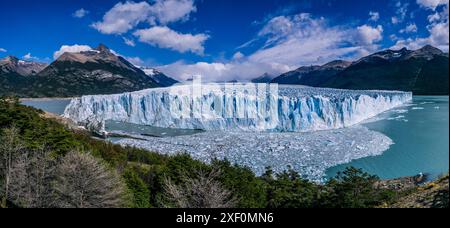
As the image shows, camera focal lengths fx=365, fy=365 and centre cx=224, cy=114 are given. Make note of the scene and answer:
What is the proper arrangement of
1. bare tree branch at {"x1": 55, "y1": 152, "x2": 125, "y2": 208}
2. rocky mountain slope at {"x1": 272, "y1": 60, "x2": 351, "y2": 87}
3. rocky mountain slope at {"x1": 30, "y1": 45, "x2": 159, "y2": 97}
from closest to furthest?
bare tree branch at {"x1": 55, "y1": 152, "x2": 125, "y2": 208} → rocky mountain slope at {"x1": 272, "y1": 60, "x2": 351, "y2": 87} → rocky mountain slope at {"x1": 30, "y1": 45, "x2": 159, "y2": 97}

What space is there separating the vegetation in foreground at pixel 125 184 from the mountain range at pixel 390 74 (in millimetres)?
22318

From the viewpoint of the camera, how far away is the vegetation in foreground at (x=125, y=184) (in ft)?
24.5

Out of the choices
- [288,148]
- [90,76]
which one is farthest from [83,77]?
[288,148]

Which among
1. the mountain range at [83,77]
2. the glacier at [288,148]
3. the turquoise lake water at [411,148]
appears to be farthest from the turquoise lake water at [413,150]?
the mountain range at [83,77]

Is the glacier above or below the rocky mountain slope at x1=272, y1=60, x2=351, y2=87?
below

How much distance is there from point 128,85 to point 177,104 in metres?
21.8

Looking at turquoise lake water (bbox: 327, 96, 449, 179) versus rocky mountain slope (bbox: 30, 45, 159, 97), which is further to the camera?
rocky mountain slope (bbox: 30, 45, 159, 97)

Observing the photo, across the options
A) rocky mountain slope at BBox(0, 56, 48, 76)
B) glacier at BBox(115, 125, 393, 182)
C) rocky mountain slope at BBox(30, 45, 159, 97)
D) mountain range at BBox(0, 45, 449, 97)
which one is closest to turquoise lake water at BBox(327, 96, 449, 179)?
glacier at BBox(115, 125, 393, 182)

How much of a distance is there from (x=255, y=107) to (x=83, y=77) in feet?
141

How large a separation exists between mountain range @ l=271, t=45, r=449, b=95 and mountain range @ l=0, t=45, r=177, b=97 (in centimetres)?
1721

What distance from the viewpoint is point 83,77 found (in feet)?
189

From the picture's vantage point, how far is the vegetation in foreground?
7469mm

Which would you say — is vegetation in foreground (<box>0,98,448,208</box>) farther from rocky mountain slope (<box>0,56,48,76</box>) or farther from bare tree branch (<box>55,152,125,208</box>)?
rocky mountain slope (<box>0,56,48,76</box>)

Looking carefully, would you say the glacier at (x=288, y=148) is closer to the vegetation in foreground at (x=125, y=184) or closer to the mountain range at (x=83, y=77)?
the vegetation in foreground at (x=125, y=184)
